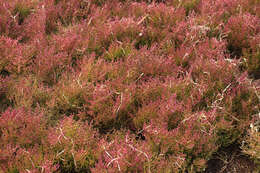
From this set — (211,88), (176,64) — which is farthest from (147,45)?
(211,88)

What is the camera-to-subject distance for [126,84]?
169 inches

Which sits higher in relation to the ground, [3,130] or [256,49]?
[256,49]

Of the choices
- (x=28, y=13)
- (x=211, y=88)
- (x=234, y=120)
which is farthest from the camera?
(x=28, y=13)

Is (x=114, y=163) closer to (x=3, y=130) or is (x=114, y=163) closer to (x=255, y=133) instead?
(x=3, y=130)

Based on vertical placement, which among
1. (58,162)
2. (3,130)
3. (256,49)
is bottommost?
(58,162)

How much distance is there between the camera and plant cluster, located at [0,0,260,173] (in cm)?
356

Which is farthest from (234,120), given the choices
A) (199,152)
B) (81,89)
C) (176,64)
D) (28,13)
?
(28,13)

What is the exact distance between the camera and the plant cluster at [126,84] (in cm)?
356

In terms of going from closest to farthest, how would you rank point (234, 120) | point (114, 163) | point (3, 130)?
point (114, 163), point (3, 130), point (234, 120)

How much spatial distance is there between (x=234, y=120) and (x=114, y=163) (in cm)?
152

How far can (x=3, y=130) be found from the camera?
3.56 metres

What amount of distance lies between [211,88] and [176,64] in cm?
70

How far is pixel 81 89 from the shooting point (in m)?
4.16

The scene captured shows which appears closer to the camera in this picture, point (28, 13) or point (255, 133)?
point (255, 133)
